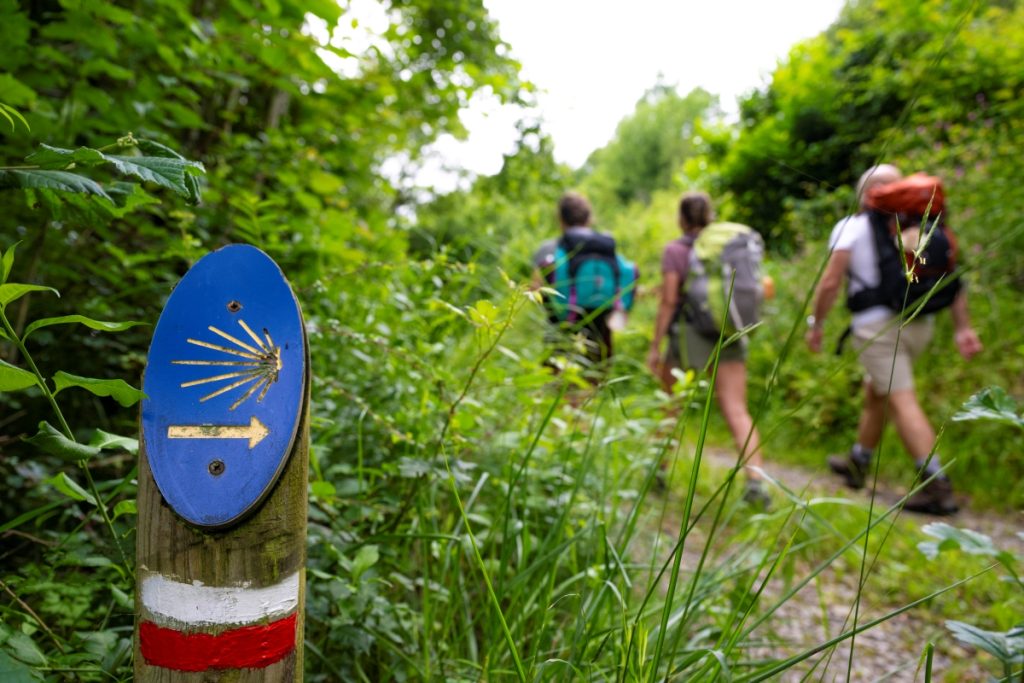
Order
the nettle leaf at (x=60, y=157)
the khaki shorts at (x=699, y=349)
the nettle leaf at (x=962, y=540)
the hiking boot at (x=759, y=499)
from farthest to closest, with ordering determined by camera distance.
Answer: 1. the khaki shorts at (x=699, y=349)
2. the hiking boot at (x=759, y=499)
3. the nettle leaf at (x=962, y=540)
4. the nettle leaf at (x=60, y=157)

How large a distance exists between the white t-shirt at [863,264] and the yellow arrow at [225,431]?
10.4 feet

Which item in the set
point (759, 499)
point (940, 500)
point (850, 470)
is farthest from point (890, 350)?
point (759, 499)

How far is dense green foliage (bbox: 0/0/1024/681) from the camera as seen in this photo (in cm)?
97

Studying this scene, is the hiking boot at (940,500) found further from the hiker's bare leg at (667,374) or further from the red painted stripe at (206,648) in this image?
the red painted stripe at (206,648)

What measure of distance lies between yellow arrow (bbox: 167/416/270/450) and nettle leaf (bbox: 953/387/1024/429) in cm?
92

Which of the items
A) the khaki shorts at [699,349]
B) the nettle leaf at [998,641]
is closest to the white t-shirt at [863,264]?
the khaki shorts at [699,349]

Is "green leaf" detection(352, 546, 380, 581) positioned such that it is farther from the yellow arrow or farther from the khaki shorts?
the khaki shorts

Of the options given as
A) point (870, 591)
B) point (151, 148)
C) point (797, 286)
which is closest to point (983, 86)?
point (797, 286)

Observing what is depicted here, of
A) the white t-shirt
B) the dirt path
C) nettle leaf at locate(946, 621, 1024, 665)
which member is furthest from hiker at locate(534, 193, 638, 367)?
nettle leaf at locate(946, 621, 1024, 665)

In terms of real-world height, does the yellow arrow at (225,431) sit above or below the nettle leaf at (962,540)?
above

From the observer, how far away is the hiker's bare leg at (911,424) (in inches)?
125

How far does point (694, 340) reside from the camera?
3.53m

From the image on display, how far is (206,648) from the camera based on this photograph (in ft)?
2.38

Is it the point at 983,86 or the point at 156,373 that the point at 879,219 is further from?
the point at 983,86
